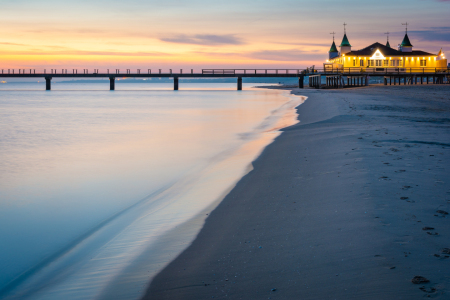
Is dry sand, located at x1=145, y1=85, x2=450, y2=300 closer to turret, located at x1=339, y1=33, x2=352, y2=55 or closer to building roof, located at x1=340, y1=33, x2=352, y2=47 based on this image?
turret, located at x1=339, y1=33, x2=352, y2=55

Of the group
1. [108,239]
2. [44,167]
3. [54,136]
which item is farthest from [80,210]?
[54,136]

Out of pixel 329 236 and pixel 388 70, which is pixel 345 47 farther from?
pixel 329 236

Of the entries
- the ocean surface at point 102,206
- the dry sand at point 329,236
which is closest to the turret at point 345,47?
the ocean surface at point 102,206

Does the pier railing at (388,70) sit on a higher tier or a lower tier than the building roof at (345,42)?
lower

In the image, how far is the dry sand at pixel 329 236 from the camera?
344 centimetres

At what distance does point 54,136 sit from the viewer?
17.5 meters

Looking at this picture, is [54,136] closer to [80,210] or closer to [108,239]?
[80,210]

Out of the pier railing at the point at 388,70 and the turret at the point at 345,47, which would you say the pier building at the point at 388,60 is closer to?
the pier railing at the point at 388,70

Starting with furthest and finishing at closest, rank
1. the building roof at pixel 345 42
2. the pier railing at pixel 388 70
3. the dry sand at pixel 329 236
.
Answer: the building roof at pixel 345 42 < the pier railing at pixel 388 70 < the dry sand at pixel 329 236

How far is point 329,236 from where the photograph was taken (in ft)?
14.4

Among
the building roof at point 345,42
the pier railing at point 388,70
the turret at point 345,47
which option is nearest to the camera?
the pier railing at point 388,70

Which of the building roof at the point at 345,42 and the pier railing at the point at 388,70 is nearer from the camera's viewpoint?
the pier railing at the point at 388,70

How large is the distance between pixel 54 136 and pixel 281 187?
1343cm

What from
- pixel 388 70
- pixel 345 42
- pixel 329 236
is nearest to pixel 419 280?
pixel 329 236
